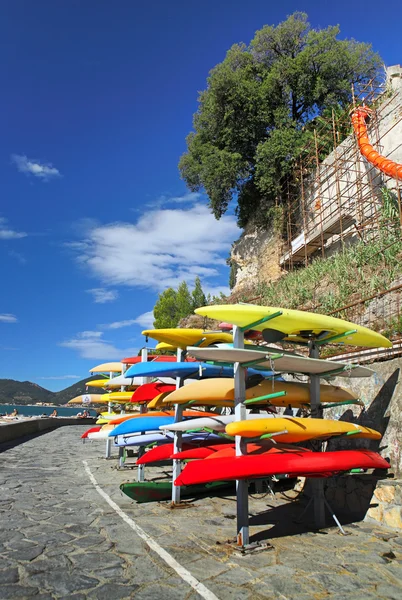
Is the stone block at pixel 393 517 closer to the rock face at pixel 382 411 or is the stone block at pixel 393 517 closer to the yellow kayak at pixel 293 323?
the rock face at pixel 382 411

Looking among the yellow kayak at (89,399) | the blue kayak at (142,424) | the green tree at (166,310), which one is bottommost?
the blue kayak at (142,424)

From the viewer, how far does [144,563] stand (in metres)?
3.84

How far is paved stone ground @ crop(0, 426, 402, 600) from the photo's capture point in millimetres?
3316

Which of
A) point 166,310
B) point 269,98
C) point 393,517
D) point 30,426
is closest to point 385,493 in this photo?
point 393,517

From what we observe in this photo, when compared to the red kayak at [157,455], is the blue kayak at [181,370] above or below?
above

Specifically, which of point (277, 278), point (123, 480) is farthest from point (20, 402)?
point (123, 480)

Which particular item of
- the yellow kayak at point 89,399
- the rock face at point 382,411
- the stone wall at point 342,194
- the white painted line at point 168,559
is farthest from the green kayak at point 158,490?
the stone wall at point 342,194

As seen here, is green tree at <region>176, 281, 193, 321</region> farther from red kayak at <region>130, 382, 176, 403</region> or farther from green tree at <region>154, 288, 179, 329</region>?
red kayak at <region>130, 382, 176, 403</region>

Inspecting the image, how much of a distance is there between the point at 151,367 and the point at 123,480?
2738 millimetres

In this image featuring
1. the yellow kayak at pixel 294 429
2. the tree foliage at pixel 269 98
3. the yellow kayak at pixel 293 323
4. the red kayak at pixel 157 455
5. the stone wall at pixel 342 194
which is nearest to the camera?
the yellow kayak at pixel 294 429

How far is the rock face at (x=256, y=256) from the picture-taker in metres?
27.7

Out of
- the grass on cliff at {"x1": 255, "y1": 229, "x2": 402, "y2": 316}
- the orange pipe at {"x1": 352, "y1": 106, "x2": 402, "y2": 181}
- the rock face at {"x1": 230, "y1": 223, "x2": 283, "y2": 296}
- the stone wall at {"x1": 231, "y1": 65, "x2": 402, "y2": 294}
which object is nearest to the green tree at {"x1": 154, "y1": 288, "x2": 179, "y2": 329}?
the rock face at {"x1": 230, "y1": 223, "x2": 283, "y2": 296}

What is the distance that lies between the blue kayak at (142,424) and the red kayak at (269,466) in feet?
10.2

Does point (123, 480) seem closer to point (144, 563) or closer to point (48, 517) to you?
point (48, 517)
